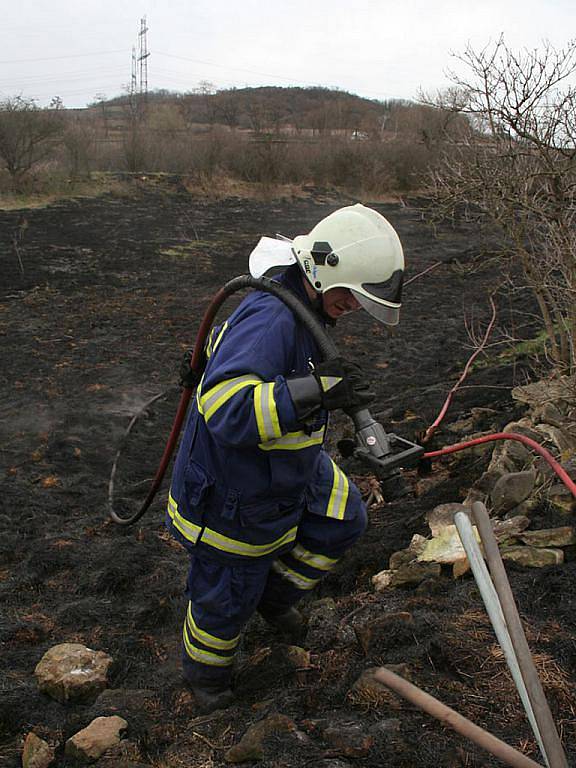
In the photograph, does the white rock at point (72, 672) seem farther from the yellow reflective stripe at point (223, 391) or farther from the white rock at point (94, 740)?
the yellow reflective stripe at point (223, 391)

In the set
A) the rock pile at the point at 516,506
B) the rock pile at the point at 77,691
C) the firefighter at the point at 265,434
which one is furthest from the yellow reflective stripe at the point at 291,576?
the rock pile at the point at 77,691

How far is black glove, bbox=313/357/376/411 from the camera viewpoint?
2.23m

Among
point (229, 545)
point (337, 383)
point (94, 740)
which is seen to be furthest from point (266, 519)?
point (94, 740)

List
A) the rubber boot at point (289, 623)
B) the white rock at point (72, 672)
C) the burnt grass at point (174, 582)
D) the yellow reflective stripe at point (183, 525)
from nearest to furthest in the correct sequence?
the burnt grass at point (174, 582), the yellow reflective stripe at point (183, 525), the white rock at point (72, 672), the rubber boot at point (289, 623)

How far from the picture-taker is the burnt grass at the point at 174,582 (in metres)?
2.36

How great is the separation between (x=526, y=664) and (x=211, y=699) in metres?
1.73

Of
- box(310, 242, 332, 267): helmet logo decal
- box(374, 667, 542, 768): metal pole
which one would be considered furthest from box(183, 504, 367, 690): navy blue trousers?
box(374, 667, 542, 768): metal pole

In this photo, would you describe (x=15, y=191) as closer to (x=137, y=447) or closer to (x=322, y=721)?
(x=137, y=447)

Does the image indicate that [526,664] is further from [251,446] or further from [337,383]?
[251,446]

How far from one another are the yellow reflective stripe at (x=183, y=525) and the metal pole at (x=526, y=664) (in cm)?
133

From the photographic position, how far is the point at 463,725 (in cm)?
136

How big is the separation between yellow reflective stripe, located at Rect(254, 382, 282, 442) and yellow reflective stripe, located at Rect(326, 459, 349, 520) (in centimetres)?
72

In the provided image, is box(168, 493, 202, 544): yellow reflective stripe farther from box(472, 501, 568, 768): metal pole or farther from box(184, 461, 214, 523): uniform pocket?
box(472, 501, 568, 768): metal pole

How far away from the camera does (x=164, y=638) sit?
3430 mm
